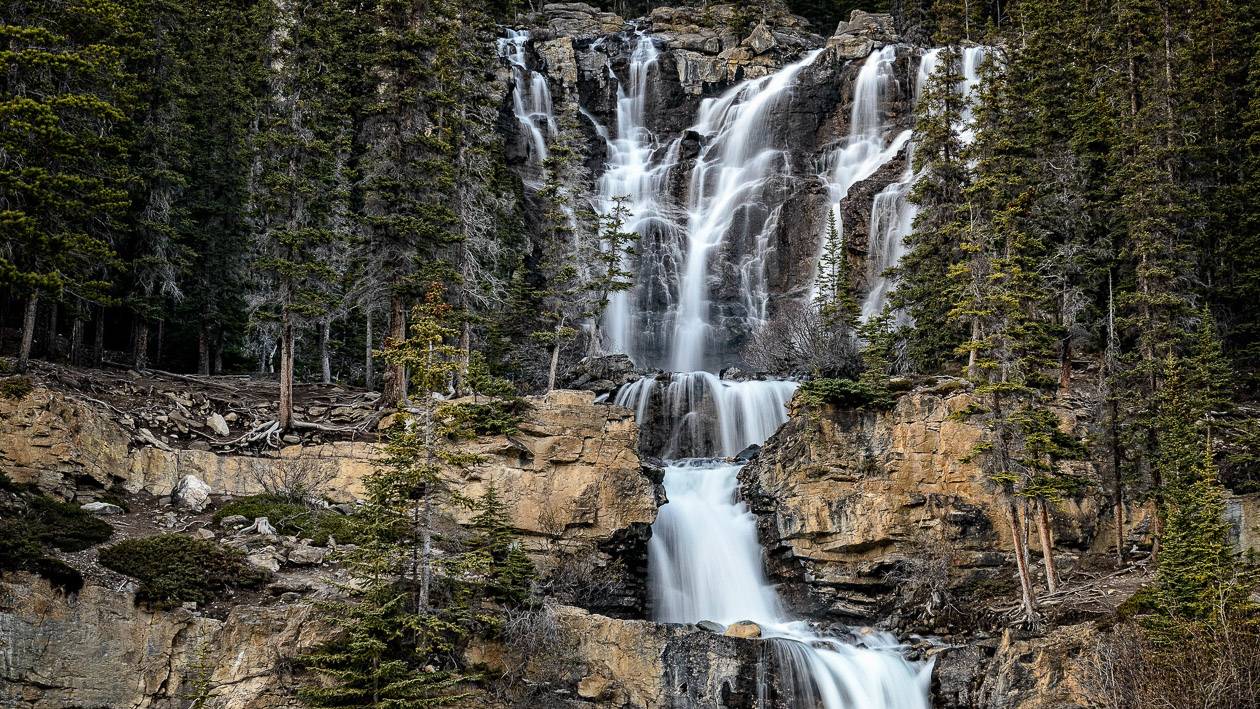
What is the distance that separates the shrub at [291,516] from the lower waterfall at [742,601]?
9808 millimetres

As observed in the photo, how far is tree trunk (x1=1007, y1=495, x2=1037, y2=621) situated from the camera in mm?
23188

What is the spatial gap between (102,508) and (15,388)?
3.76 metres

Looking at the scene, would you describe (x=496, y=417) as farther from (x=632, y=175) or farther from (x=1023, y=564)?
(x=632, y=175)

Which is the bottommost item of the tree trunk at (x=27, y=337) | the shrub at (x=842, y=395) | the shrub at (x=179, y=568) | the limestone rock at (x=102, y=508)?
the shrub at (x=179, y=568)

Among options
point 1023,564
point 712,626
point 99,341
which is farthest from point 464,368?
point 1023,564

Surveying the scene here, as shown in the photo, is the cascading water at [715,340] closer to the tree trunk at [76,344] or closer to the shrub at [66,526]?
the shrub at [66,526]

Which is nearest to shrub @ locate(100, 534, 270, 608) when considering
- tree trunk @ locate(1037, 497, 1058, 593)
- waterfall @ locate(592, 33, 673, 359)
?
tree trunk @ locate(1037, 497, 1058, 593)

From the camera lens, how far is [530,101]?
193ft

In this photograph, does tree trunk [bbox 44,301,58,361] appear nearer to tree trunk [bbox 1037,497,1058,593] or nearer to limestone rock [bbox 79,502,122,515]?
limestone rock [bbox 79,502,122,515]

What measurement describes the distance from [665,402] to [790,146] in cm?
2491

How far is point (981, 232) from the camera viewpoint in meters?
28.4

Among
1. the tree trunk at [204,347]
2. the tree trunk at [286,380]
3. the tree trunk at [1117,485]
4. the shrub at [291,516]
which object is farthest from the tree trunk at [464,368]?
the tree trunk at [1117,485]

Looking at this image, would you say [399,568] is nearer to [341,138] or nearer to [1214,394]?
[341,138]

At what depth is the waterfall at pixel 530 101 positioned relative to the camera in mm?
54906
